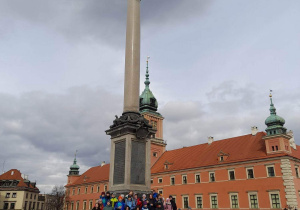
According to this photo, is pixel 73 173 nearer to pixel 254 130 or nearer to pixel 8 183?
pixel 8 183

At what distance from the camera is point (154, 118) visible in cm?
5981

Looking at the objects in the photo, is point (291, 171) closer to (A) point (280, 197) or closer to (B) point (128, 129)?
(A) point (280, 197)

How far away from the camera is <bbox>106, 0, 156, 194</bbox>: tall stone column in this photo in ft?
41.5

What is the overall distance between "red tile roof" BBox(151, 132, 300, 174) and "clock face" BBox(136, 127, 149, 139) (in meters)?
27.1

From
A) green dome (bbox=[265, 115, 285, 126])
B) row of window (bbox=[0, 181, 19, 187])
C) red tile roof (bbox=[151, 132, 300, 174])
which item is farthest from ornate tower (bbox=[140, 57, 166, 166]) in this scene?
row of window (bbox=[0, 181, 19, 187])

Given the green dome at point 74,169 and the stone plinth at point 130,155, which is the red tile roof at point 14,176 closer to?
the green dome at point 74,169

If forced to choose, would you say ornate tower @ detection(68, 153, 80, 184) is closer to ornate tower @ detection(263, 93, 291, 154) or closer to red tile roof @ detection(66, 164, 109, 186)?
red tile roof @ detection(66, 164, 109, 186)

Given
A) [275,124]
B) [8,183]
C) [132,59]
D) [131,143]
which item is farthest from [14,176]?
[131,143]

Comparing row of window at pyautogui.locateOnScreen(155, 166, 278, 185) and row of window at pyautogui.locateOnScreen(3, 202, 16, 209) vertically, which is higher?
row of window at pyautogui.locateOnScreen(155, 166, 278, 185)

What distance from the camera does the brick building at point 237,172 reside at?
33.8m

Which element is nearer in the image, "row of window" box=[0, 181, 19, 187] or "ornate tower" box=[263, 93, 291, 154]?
"ornate tower" box=[263, 93, 291, 154]

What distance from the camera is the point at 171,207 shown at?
13.6 metres

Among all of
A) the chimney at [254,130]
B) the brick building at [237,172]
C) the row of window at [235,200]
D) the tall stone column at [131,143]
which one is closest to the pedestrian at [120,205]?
the tall stone column at [131,143]

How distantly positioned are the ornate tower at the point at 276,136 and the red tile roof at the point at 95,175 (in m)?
34.5
